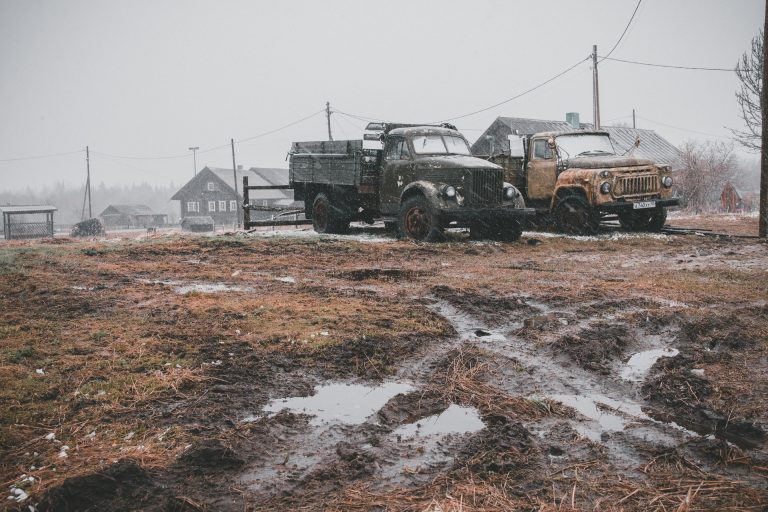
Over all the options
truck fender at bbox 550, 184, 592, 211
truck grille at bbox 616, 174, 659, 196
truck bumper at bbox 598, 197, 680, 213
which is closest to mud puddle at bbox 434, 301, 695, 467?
truck bumper at bbox 598, 197, 680, 213

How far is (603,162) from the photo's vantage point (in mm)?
13141

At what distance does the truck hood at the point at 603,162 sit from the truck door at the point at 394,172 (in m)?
4.01

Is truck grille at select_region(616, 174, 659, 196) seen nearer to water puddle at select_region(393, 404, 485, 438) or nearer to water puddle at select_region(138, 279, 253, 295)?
water puddle at select_region(138, 279, 253, 295)

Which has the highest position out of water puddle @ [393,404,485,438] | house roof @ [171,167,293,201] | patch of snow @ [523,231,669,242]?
house roof @ [171,167,293,201]

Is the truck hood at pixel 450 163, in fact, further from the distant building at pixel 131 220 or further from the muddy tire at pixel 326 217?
the distant building at pixel 131 220

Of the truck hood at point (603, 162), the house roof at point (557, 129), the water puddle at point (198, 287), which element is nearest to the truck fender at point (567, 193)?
the truck hood at point (603, 162)

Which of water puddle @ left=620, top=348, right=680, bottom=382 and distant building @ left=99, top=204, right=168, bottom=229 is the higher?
distant building @ left=99, top=204, right=168, bottom=229

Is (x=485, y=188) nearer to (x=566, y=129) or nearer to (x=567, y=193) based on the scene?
(x=567, y=193)

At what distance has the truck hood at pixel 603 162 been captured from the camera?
1304cm

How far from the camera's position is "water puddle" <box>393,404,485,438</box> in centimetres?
299

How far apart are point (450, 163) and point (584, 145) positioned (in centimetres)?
417

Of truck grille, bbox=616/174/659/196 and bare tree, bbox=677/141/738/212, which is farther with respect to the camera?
bare tree, bbox=677/141/738/212

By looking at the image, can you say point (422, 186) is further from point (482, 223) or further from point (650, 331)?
point (650, 331)

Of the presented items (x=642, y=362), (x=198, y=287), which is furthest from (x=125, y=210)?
(x=642, y=362)
